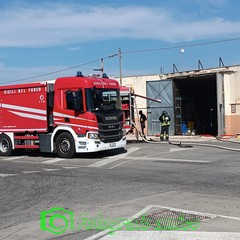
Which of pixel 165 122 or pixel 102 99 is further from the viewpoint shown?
pixel 165 122

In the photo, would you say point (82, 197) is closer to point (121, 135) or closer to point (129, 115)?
point (121, 135)

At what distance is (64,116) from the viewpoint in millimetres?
15969

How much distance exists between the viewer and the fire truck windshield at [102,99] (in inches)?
609

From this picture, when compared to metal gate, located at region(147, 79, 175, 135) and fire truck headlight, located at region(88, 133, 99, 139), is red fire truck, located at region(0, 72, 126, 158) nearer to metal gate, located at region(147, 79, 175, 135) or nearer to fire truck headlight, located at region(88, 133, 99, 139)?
fire truck headlight, located at region(88, 133, 99, 139)

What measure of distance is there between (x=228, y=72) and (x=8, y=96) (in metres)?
14.3

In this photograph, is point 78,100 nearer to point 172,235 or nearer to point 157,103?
point 172,235

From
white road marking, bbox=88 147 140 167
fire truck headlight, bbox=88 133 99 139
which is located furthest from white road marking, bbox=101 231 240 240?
fire truck headlight, bbox=88 133 99 139

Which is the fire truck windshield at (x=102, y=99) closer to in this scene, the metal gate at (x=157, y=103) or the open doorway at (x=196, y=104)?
the metal gate at (x=157, y=103)

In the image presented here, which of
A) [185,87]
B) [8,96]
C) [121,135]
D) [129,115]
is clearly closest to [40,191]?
[121,135]

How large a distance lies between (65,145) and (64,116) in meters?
1.18

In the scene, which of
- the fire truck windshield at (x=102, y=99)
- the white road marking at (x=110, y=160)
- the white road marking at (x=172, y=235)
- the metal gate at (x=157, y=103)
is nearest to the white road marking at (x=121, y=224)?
the white road marking at (x=172, y=235)

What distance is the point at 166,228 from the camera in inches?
241

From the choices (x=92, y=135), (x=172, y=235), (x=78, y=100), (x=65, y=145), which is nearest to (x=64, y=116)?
(x=78, y=100)

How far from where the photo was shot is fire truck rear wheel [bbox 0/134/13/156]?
1802cm
